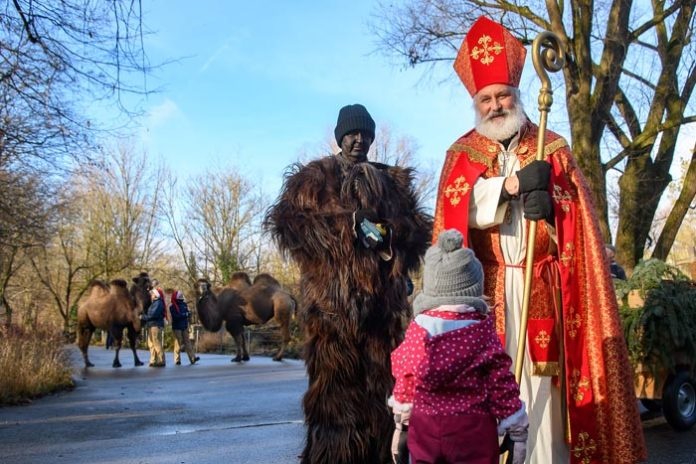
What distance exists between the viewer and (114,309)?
1866 cm

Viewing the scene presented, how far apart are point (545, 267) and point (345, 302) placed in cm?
117

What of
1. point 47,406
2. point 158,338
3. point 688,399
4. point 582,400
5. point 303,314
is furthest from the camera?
point 158,338

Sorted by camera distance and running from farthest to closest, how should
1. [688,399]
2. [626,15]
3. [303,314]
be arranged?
1. [626,15]
2. [688,399]
3. [303,314]

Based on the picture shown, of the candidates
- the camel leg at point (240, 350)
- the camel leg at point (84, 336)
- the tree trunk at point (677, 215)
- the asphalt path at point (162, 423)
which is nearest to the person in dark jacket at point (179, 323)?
the camel leg at point (240, 350)

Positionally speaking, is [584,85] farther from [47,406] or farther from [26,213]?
[26,213]

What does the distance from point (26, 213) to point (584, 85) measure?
11.9 m

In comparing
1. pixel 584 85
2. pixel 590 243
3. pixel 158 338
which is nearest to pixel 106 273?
pixel 158 338

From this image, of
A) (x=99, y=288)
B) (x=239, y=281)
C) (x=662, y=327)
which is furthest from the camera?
(x=239, y=281)

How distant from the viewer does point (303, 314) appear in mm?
4781

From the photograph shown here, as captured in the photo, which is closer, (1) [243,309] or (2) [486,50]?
(2) [486,50]

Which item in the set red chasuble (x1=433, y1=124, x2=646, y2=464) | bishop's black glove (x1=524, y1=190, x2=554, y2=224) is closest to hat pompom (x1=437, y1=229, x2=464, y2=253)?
bishop's black glove (x1=524, y1=190, x2=554, y2=224)

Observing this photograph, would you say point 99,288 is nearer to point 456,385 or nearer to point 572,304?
point 572,304

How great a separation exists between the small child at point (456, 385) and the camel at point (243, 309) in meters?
16.9

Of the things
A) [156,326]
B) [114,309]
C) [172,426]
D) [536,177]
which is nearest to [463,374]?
[536,177]
